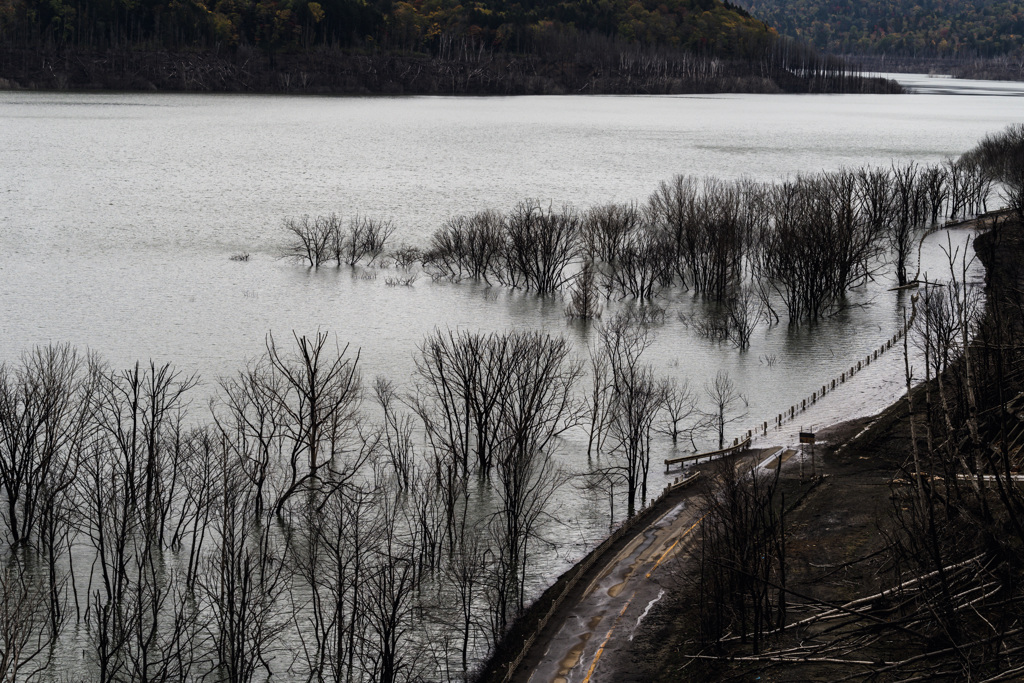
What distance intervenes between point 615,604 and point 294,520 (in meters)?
10.7

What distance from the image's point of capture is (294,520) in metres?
31.8

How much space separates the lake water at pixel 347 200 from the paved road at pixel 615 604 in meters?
2.21

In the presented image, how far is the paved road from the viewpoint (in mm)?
23625

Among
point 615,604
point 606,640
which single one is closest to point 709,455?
point 615,604

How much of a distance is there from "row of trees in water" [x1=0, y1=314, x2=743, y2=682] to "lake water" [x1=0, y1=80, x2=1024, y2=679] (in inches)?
93.9

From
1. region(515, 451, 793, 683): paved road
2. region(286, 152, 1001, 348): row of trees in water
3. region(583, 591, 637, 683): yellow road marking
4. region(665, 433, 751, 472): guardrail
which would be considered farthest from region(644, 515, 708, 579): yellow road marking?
region(286, 152, 1001, 348): row of trees in water

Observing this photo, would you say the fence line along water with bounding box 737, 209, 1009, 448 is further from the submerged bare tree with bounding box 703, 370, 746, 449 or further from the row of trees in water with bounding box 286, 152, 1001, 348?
the row of trees in water with bounding box 286, 152, 1001, 348

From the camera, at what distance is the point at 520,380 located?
→ 123ft

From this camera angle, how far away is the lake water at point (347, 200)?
161 ft

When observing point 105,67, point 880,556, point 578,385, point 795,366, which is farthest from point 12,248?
point 105,67

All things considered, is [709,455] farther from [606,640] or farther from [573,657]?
[573,657]

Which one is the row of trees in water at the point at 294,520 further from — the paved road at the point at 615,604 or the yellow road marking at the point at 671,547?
the yellow road marking at the point at 671,547

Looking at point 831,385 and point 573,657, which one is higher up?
point 831,385

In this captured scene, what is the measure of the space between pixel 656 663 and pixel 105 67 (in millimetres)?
184539
